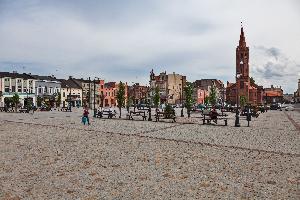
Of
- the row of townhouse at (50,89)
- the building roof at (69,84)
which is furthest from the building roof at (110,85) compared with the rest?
the building roof at (69,84)

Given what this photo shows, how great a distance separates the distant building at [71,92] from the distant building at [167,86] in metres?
26.7

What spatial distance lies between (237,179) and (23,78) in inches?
2652

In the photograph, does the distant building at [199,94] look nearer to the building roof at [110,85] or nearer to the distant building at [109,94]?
the building roof at [110,85]

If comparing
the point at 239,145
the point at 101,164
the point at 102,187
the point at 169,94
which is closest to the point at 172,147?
the point at 239,145

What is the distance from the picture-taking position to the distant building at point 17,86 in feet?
203

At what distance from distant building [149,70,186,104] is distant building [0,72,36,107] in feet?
140

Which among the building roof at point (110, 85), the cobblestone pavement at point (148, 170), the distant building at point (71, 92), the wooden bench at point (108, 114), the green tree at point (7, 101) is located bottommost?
the cobblestone pavement at point (148, 170)

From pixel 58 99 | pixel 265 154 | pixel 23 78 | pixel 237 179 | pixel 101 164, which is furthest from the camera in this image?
pixel 58 99

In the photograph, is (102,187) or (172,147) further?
(172,147)

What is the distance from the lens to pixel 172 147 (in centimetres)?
1323

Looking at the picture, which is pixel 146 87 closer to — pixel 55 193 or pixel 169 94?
pixel 169 94

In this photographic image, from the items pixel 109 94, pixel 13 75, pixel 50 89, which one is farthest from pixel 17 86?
pixel 109 94

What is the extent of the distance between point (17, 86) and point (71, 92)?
60.0 ft

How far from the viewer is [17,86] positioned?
214 ft
